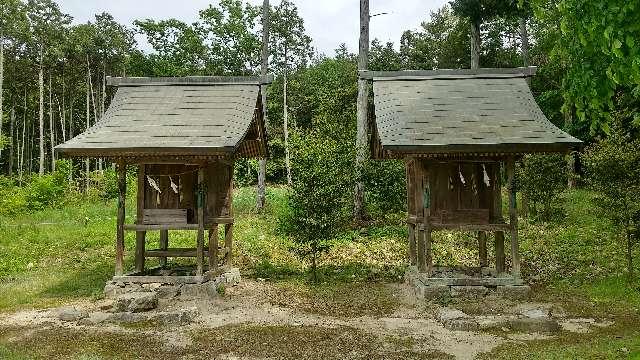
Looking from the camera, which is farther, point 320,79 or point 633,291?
point 320,79

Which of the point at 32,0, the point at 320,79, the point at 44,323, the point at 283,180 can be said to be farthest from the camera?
the point at 320,79

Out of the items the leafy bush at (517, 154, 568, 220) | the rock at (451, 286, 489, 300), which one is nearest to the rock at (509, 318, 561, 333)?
the rock at (451, 286, 489, 300)

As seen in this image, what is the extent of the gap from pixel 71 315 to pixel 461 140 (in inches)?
347

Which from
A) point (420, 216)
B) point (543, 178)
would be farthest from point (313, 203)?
point (543, 178)

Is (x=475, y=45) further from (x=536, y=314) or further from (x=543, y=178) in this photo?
(x=536, y=314)

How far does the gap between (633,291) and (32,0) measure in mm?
40813

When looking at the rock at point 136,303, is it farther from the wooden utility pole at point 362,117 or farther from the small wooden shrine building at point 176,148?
the wooden utility pole at point 362,117

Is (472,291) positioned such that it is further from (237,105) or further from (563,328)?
(237,105)

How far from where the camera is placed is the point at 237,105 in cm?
1305

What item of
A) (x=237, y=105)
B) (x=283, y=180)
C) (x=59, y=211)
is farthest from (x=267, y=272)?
(x=283, y=180)

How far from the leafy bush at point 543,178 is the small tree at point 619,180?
6.53 metres

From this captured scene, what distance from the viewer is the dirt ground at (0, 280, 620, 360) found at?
26.2ft

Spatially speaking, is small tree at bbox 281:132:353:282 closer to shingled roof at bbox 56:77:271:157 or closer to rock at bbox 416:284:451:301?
shingled roof at bbox 56:77:271:157

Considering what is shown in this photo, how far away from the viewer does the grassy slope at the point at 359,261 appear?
10.7m
